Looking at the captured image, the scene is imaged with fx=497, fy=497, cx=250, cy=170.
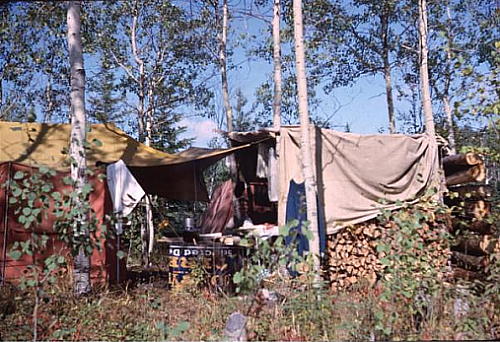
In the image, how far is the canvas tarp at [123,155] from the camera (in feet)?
24.2

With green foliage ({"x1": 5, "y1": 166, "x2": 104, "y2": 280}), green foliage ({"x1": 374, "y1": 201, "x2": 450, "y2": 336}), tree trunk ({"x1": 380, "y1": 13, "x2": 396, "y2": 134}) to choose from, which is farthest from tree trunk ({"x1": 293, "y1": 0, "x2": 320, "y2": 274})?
A: tree trunk ({"x1": 380, "y1": 13, "x2": 396, "y2": 134})

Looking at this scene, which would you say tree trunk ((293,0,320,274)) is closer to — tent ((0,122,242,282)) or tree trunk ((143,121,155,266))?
tent ((0,122,242,282))

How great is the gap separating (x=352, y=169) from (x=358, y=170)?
92mm

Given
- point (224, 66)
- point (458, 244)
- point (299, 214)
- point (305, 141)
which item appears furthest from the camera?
point (224, 66)

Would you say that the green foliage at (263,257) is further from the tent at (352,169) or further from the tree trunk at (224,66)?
the tree trunk at (224,66)

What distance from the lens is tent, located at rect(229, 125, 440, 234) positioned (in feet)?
20.8

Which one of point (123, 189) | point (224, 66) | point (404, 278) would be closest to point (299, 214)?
point (123, 189)

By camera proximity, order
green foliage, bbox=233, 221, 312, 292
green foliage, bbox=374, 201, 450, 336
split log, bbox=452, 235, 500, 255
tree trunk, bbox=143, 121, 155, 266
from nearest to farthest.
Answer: green foliage, bbox=233, 221, 312, 292
green foliage, bbox=374, 201, 450, 336
split log, bbox=452, 235, 500, 255
tree trunk, bbox=143, 121, 155, 266

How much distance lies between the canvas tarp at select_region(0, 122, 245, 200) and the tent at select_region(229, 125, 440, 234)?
1.08 m

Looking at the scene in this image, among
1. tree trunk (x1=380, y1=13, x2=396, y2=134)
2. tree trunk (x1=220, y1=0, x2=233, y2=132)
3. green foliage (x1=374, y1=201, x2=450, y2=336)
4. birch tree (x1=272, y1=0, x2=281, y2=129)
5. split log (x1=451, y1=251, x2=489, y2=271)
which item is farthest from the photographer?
tree trunk (x1=380, y1=13, x2=396, y2=134)

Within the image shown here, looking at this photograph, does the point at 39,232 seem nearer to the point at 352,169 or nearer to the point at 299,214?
the point at 299,214

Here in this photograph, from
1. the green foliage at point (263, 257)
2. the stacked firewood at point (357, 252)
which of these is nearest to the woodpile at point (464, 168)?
the stacked firewood at point (357, 252)

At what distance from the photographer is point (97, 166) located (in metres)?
6.42

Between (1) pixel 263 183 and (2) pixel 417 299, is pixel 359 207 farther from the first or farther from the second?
(2) pixel 417 299
